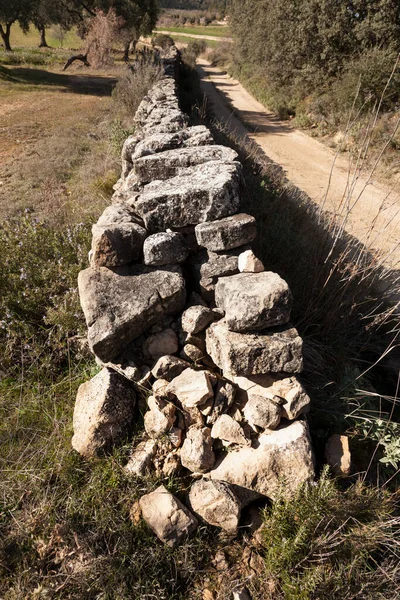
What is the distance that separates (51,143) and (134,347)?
372 inches

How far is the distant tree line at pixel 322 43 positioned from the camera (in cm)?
1203

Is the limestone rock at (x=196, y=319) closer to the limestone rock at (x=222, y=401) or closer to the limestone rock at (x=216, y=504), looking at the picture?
the limestone rock at (x=222, y=401)

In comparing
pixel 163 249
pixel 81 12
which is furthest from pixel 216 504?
pixel 81 12

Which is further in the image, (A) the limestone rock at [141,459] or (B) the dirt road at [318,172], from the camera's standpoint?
(B) the dirt road at [318,172]

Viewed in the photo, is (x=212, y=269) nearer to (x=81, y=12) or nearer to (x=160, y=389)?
(x=160, y=389)

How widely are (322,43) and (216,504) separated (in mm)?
17122

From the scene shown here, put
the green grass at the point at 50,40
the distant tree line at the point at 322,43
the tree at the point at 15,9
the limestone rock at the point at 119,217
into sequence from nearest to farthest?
the limestone rock at the point at 119,217 < the distant tree line at the point at 322,43 < the tree at the point at 15,9 < the green grass at the point at 50,40

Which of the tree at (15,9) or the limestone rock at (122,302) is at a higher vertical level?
A: the tree at (15,9)

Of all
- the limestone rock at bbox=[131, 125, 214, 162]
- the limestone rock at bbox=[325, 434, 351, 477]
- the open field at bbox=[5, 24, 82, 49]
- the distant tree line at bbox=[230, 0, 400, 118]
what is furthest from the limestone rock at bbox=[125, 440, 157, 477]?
the open field at bbox=[5, 24, 82, 49]

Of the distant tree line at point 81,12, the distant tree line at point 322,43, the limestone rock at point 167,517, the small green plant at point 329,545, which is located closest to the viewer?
the small green plant at point 329,545

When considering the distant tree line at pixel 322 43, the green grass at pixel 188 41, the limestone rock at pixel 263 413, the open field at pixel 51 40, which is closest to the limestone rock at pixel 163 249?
the limestone rock at pixel 263 413

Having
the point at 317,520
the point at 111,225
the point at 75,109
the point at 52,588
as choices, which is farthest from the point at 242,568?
the point at 75,109

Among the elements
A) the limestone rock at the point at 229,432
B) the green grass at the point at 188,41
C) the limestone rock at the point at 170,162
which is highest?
the green grass at the point at 188,41

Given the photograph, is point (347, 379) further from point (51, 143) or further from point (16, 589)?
point (51, 143)
